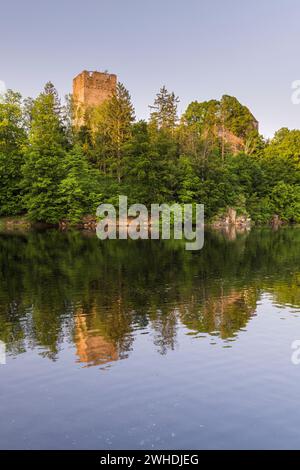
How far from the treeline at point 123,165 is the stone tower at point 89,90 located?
3.91 feet

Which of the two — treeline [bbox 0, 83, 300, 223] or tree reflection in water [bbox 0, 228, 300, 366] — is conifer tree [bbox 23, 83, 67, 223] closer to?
treeline [bbox 0, 83, 300, 223]

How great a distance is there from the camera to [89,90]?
76438 millimetres

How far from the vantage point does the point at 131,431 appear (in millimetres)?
6855

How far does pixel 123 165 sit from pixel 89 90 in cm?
2208

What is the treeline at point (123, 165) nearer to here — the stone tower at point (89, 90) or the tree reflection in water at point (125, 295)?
the stone tower at point (89, 90)

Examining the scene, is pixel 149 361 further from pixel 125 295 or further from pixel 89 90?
pixel 89 90

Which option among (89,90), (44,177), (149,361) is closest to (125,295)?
(149,361)

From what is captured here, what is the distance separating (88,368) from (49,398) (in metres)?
1.48

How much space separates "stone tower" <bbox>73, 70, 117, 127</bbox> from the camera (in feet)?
249

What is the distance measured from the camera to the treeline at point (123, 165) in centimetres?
5466

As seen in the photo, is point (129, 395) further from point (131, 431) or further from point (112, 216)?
point (112, 216)

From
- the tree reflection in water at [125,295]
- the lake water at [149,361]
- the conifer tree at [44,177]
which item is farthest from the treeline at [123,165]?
the lake water at [149,361]

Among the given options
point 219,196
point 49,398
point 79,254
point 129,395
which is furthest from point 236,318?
point 219,196

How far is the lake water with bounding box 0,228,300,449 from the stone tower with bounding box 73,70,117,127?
6054 centimetres
